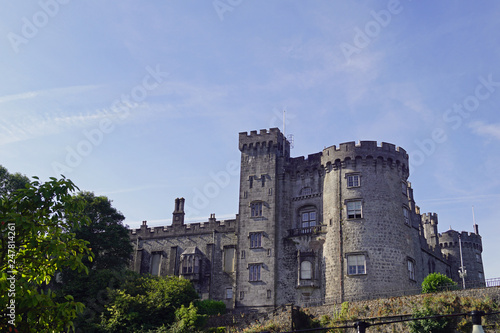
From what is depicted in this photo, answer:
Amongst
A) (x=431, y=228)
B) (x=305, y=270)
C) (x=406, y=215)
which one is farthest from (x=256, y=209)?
(x=431, y=228)

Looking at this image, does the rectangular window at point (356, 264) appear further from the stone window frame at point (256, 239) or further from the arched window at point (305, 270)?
the stone window frame at point (256, 239)

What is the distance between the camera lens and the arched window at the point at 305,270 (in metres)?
49.3

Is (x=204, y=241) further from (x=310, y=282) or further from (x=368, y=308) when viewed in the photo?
(x=368, y=308)

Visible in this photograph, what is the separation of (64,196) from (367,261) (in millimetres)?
35089

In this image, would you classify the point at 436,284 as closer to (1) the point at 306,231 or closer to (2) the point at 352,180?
(2) the point at 352,180

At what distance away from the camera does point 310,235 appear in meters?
50.8

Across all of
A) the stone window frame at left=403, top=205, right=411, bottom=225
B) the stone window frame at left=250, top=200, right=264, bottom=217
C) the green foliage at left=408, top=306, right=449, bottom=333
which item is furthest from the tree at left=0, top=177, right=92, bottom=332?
the stone window frame at left=403, top=205, right=411, bottom=225

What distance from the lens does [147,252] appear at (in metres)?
61.8

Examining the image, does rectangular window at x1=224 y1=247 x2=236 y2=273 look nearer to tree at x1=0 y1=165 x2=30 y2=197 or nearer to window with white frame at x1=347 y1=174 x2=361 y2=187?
window with white frame at x1=347 y1=174 x2=361 y2=187

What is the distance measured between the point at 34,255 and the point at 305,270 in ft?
119

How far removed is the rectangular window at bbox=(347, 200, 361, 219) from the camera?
48.7 meters

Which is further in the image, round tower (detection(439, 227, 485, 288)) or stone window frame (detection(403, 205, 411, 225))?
round tower (detection(439, 227, 485, 288))

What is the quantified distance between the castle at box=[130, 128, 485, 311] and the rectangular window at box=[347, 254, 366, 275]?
0.29 ft

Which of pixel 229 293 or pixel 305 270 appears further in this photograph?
pixel 229 293
